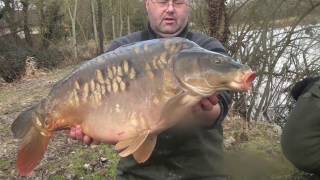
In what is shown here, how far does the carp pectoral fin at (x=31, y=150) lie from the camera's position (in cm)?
265

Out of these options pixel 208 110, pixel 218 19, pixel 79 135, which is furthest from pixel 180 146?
pixel 218 19

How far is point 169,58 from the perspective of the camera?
2287mm

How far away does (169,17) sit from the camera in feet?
9.54

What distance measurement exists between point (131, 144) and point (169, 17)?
35.8 inches

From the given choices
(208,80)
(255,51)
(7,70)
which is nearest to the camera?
(208,80)

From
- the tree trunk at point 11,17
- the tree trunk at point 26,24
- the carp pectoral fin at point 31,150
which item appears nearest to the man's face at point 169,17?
the carp pectoral fin at point 31,150

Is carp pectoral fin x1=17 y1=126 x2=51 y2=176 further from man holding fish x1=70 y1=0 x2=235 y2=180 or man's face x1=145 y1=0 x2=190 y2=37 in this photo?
man's face x1=145 y1=0 x2=190 y2=37

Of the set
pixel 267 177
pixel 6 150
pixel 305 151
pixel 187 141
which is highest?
pixel 187 141

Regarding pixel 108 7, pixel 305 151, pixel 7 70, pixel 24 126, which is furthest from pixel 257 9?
pixel 108 7

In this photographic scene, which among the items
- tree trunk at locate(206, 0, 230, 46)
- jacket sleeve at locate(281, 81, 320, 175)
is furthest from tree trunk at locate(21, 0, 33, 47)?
jacket sleeve at locate(281, 81, 320, 175)

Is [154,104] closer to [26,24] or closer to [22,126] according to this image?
[22,126]

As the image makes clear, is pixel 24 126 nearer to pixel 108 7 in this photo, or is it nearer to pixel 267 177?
pixel 267 177

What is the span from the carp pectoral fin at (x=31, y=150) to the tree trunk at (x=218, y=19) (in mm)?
6620

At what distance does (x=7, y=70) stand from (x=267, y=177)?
16.9 metres
